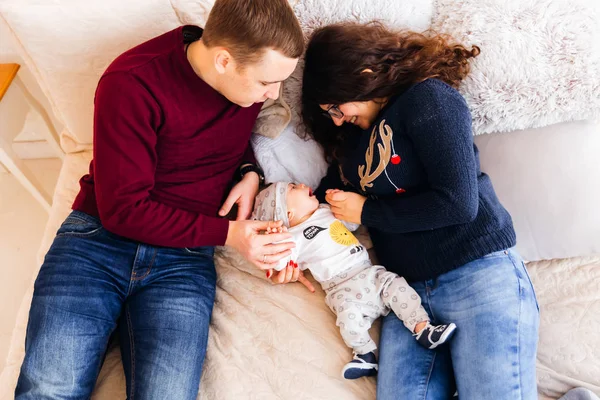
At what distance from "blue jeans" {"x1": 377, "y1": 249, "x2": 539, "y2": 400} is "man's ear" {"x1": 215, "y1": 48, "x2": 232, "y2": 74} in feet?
2.42

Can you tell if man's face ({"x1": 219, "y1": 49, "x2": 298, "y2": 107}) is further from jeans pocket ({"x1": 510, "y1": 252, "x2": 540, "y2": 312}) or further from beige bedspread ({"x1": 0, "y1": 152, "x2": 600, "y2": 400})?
jeans pocket ({"x1": 510, "y1": 252, "x2": 540, "y2": 312})

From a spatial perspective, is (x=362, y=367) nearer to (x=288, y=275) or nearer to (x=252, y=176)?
(x=288, y=275)

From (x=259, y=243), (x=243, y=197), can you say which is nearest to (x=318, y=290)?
(x=259, y=243)

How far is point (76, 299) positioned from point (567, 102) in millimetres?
1303

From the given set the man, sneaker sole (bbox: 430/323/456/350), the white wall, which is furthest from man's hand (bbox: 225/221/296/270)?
the white wall

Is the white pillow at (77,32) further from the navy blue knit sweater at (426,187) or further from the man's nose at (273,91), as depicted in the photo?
the navy blue knit sweater at (426,187)

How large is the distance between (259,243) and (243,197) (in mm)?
202

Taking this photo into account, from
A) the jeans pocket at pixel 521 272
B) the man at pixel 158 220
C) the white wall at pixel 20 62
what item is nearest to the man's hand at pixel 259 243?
the man at pixel 158 220

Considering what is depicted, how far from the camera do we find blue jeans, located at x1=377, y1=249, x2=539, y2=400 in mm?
1051

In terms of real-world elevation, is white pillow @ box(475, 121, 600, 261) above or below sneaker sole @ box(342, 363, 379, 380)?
above

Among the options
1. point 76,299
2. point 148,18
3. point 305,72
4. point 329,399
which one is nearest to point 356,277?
point 329,399

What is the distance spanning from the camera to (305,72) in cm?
121

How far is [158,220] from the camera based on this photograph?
1173 millimetres

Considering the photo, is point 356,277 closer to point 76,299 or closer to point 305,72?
point 305,72
